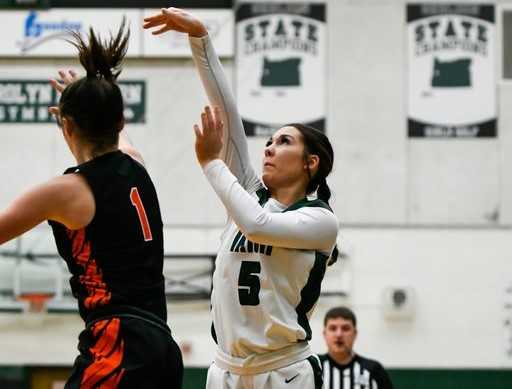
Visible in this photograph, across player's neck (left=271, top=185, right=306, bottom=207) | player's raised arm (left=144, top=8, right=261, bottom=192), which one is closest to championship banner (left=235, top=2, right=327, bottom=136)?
player's raised arm (left=144, top=8, right=261, bottom=192)

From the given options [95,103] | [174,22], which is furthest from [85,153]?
[174,22]

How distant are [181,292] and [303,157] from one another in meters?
6.44

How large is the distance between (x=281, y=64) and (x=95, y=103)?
7644 millimetres

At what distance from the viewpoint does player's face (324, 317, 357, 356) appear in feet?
26.2

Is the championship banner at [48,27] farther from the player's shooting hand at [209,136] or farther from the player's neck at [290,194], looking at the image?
the player's shooting hand at [209,136]

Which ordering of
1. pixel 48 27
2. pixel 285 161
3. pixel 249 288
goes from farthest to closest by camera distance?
pixel 48 27 → pixel 285 161 → pixel 249 288

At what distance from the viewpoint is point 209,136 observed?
4.16 metres

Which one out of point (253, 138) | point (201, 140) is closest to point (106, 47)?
point (201, 140)

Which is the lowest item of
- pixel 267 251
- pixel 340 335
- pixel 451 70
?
pixel 340 335

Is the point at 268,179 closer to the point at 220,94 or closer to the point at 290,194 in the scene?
the point at 290,194

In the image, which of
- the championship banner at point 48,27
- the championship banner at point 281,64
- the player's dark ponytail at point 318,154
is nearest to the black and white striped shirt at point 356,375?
the championship banner at point 281,64

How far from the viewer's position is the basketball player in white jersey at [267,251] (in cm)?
423

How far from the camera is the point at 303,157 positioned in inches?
177

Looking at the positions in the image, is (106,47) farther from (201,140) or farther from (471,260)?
(471,260)
